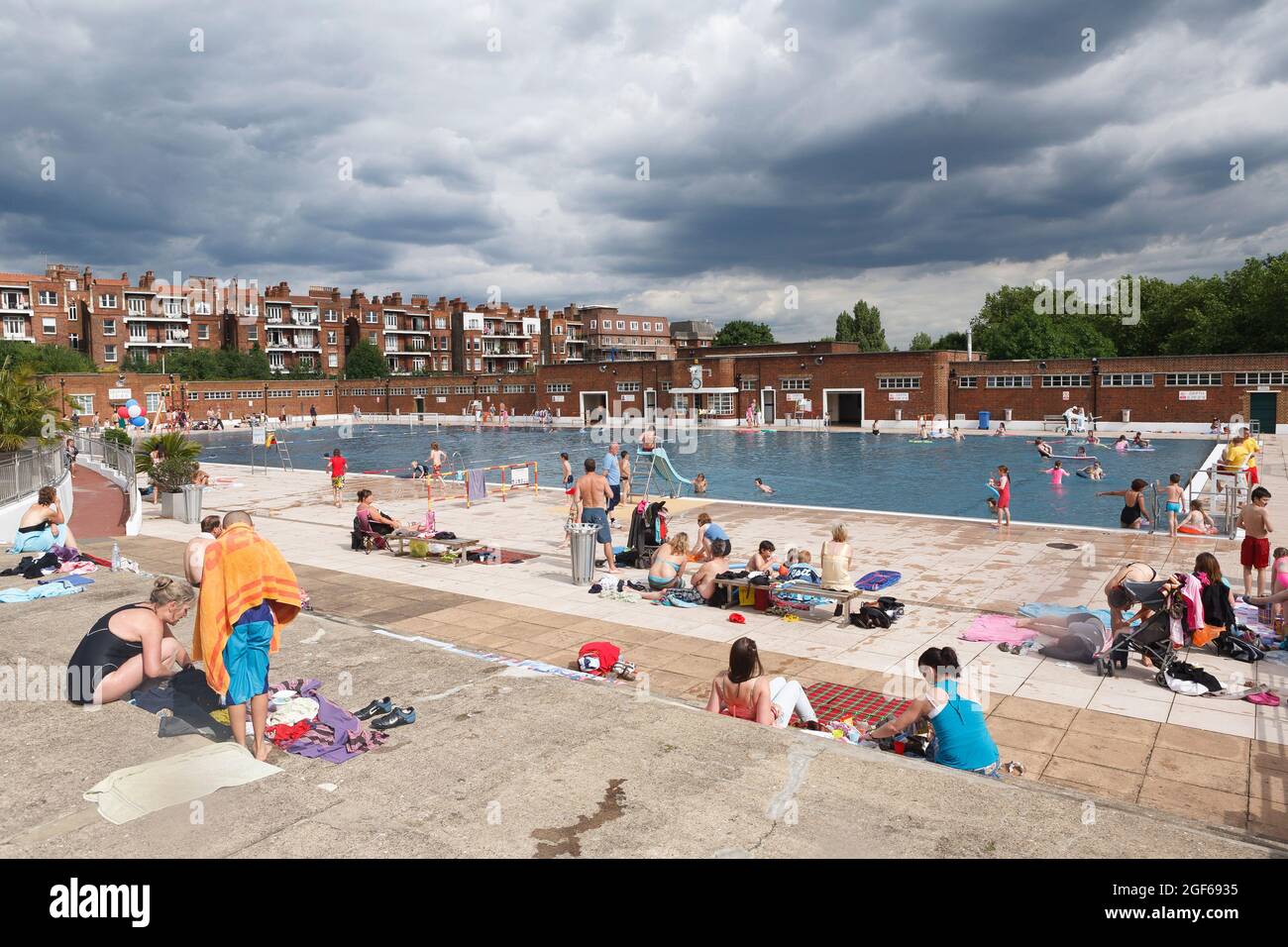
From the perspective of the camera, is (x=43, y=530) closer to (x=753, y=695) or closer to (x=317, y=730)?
(x=317, y=730)

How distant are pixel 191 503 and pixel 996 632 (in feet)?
57.1

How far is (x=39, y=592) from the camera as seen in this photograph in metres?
10.5

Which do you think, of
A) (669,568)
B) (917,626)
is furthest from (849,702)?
(669,568)

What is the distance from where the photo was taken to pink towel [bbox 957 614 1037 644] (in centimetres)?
949

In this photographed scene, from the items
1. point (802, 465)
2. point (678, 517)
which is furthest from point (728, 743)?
point (802, 465)

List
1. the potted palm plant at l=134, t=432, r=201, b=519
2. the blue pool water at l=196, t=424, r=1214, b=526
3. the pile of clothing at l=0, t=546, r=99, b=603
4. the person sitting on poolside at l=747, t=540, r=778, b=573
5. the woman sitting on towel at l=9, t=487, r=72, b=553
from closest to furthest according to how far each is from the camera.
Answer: the pile of clothing at l=0, t=546, r=99, b=603 → the person sitting on poolside at l=747, t=540, r=778, b=573 → the woman sitting on towel at l=9, t=487, r=72, b=553 → the potted palm plant at l=134, t=432, r=201, b=519 → the blue pool water at l=196, t=424, r=1214, b=526

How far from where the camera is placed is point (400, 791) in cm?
518

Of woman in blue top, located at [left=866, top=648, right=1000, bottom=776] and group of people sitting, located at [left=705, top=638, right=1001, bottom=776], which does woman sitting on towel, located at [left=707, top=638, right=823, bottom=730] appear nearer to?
group of people sitting, located at [left=705, top=638, right=1001, bottom=776]

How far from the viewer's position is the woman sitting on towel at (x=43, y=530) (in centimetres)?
1202

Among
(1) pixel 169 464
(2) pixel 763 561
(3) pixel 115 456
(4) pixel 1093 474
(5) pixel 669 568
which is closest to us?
(2) pixel 763 561

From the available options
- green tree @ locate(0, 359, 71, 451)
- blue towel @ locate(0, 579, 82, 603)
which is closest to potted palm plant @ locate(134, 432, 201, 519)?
green tree @ locate(0, 359, 71, 451)

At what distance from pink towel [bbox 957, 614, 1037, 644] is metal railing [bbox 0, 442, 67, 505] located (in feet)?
55.9

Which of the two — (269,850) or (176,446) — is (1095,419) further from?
(269,850)
